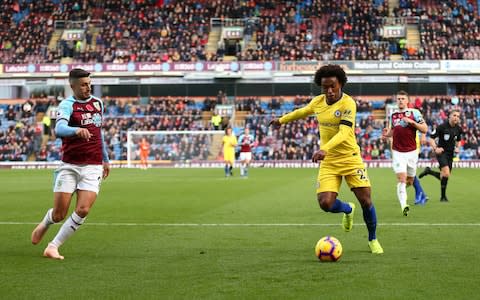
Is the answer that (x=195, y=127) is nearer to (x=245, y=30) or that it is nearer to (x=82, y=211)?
(x=245, y=30)

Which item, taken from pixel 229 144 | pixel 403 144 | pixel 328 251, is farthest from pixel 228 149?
pixel 328 251

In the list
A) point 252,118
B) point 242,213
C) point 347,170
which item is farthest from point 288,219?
point 252,118

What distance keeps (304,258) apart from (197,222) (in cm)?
492

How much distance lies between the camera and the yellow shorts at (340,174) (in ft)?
30.9

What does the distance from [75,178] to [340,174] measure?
3.23 m

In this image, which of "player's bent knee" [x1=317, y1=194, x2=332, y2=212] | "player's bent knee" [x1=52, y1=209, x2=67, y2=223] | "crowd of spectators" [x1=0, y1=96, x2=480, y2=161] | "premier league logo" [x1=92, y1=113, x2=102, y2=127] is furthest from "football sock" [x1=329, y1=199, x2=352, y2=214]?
A: "crowd of spectators" [x1=0, y1=96, x2=480, y2=161]

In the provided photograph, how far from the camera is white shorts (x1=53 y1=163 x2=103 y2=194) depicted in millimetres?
9125

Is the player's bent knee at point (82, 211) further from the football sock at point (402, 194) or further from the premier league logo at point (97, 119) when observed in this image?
the football sock at point (402, 194)

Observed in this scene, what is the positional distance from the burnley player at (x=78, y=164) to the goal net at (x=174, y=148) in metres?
39.6

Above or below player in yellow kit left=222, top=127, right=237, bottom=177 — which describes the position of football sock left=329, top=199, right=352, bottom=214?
above

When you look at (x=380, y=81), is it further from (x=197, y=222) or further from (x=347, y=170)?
(x=347, y=170)

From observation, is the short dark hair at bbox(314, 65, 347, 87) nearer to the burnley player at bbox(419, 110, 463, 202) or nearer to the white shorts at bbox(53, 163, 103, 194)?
the white shorts at bbox(53, 163, 103, 194)

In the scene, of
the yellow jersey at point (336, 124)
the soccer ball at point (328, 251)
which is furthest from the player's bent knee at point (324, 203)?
the soccer ball at point (328, 251)

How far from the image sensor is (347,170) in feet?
30.9
